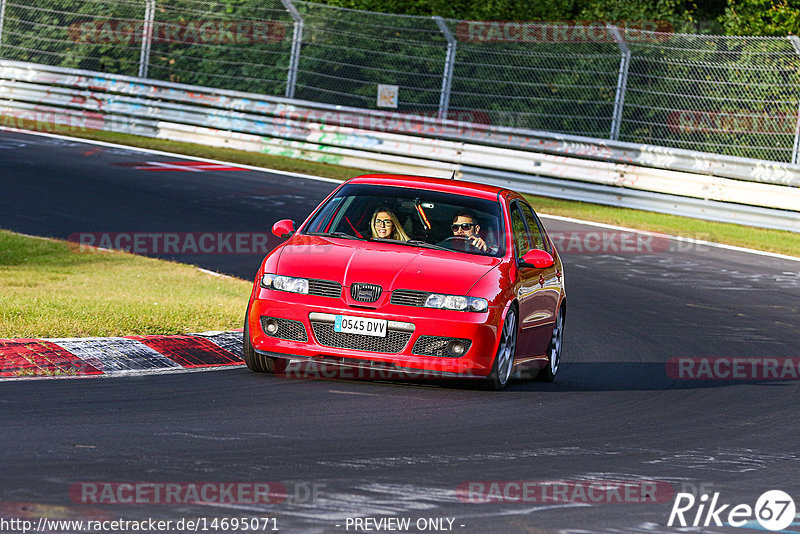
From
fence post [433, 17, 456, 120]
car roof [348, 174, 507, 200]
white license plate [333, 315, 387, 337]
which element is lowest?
white license plate [333, 315, 387, 337]

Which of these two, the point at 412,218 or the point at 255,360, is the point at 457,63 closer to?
the point at 412,218

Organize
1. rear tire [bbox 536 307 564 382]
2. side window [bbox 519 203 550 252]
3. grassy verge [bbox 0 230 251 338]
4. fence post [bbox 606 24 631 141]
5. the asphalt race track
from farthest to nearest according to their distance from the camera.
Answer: fence post [bbox 606 24 631 141] → side window [bbox 519 203 550 252] → rear tire [bbox 536 307 564 382] → grassy verge [bbox 0 230 251 338] → the asphalt race track

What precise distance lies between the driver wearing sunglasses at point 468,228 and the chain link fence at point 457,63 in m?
12.1

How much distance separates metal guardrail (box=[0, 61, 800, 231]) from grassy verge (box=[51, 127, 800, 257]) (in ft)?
0.58

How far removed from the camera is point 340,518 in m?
5.71

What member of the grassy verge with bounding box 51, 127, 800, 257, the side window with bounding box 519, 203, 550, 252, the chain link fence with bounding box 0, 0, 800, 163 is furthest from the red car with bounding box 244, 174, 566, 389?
the chain link fence with bounding box 0, 0, 800, 163

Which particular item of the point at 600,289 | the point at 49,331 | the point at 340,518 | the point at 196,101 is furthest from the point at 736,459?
the point at 196,101

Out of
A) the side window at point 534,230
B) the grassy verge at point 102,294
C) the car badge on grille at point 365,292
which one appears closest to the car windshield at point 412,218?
the side window at point 534,230

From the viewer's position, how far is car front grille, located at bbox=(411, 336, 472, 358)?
908 cm

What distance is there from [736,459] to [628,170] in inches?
602

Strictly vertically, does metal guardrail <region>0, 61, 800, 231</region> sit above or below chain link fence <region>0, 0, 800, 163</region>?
below

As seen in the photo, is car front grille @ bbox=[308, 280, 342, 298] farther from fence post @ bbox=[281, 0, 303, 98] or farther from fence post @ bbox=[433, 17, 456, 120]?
fence post @ bbox=[281, 0, 303, 98]

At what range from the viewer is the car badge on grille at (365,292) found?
29.9 ft

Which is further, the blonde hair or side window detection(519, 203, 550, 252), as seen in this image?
side window detection(519, 203, 550, 252)
